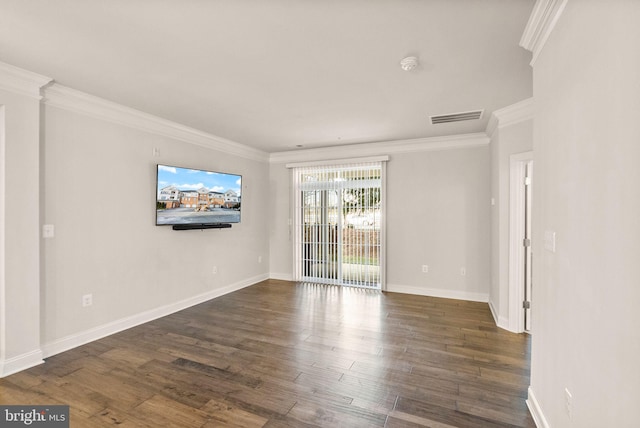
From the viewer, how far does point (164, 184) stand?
13.1 feet

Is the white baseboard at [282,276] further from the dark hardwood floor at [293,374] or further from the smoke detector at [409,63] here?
the smoke detector at [409,63]

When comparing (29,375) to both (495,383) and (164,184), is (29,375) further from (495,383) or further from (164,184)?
(495,383)

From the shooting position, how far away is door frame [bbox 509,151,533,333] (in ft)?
11.7

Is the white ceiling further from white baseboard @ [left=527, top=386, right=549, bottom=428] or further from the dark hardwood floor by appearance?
the dark hardwood floor

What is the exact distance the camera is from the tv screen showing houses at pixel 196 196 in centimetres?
400

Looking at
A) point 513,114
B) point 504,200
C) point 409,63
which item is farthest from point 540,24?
point 504,200

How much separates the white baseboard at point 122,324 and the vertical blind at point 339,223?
1680 millimetres

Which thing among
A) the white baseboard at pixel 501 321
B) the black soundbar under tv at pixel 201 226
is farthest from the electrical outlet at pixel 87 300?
the white baseboard at pixel 501 321

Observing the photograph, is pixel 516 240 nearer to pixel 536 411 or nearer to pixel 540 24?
pixel 536 411

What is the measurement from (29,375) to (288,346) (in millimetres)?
2177

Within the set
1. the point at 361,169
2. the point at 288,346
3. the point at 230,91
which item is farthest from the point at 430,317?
the point at 230,91

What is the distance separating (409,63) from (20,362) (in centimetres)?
410

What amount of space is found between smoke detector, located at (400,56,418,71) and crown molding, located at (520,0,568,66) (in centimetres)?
70

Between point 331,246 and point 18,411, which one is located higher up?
point 331,246
